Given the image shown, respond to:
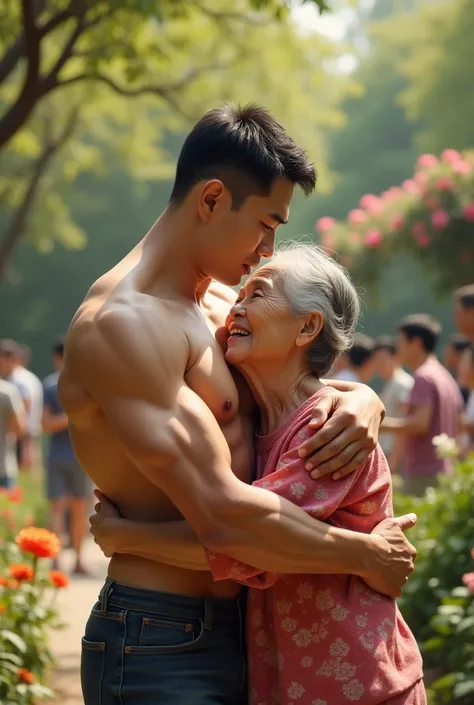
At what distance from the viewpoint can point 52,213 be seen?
80.4 feet

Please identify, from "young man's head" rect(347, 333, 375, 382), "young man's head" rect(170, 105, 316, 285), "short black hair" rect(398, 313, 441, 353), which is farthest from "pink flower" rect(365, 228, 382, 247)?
"young man's head" rect(170, 105, 316, 285)

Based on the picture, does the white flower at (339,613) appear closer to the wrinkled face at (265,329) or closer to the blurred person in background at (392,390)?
the wrinkled face at (265,329)

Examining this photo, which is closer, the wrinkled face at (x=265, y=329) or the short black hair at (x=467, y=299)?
the wrinkled face at (x=265, y=329)

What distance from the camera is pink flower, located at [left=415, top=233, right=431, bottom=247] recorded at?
41.1 ft

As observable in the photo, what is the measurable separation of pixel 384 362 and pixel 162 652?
783 centimetres

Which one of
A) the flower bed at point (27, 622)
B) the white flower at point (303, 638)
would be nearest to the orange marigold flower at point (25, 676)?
the flower bed at point (27, 622)

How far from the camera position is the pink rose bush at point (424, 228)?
12.4m

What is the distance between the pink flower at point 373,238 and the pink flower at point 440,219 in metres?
0.64

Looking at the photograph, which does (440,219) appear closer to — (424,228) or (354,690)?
(424,228)

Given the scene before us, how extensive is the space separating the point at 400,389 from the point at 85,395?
692 centimetres

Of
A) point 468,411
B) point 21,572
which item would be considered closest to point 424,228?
point 468,411

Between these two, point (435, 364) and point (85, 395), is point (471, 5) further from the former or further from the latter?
point (85, 395)

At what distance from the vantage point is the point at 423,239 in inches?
493

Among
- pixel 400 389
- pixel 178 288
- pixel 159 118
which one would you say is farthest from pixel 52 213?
pixel 178 288
